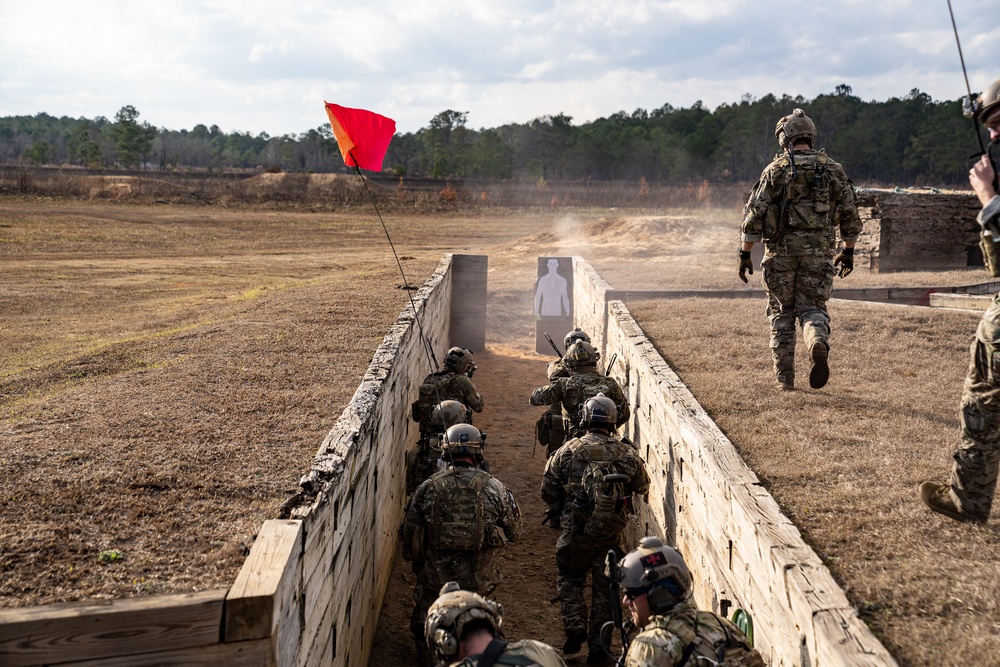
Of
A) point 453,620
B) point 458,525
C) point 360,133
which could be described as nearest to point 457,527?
point 458,525

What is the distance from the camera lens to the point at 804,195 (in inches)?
257

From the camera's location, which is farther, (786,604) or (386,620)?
(386,620)

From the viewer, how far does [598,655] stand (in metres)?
6.29

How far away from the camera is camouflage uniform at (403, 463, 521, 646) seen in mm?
5500

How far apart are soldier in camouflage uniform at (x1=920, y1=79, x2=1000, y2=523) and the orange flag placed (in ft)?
20.7

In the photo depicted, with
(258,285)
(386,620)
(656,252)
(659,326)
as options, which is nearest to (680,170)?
(656,252)

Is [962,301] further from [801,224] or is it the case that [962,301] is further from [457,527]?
[457,527]

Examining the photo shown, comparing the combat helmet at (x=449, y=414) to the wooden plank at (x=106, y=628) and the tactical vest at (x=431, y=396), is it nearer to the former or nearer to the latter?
the tactical vest at (x=431, y=396)

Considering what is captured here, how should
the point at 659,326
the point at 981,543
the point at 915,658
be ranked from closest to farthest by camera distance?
the point at 915,658
the point at 981,543
the point at 659,326

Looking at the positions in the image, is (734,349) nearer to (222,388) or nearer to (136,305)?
(222,388)

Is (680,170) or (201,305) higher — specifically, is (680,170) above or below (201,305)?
above

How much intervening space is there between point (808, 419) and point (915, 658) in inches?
128

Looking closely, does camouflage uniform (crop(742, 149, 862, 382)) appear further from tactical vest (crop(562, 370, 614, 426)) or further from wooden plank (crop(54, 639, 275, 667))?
wooden plank (crop(54, 639, 275, 667))

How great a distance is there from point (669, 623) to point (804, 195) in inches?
169
